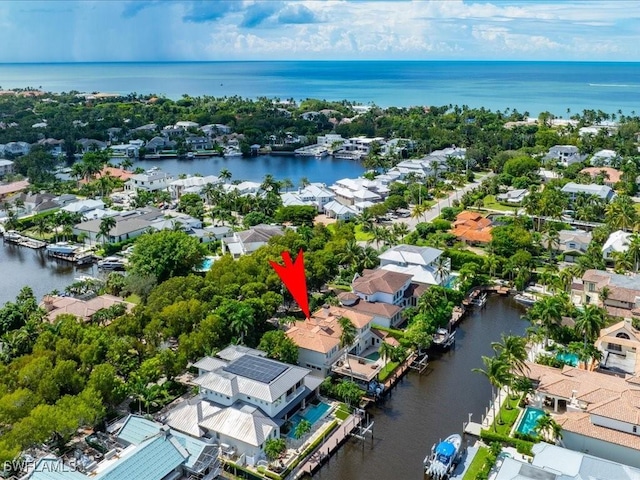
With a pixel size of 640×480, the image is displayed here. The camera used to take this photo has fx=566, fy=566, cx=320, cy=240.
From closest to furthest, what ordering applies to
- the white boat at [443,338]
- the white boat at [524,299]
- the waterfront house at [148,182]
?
the white boat at [443,338] < the white boat at [524,299] < the waterfront house at [148,182]

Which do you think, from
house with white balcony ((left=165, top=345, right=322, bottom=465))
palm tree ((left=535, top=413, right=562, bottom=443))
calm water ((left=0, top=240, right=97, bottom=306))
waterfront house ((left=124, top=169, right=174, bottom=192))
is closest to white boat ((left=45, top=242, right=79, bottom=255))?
calm water ((left=0, top=240, right=97, bottom=306))

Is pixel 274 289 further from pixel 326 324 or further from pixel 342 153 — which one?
pixel 342 153

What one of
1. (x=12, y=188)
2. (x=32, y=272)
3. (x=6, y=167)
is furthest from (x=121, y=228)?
(x=6, y=167)

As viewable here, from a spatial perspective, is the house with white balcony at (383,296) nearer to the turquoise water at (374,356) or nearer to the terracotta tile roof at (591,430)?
the turquoise water at (374,356)

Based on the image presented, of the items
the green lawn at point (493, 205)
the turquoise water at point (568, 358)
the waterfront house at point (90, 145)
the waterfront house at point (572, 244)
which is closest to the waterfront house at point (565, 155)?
the green lawn at point (493, 205)

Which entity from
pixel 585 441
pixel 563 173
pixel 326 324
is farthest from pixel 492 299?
pixel 563 173

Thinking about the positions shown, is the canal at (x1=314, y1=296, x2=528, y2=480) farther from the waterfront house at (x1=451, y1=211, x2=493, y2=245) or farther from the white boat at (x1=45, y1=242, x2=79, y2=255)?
the white boat at (x1=45, y1=242, x2=79, y2=255)

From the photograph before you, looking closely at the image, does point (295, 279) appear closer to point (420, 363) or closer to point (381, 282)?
point (381, 282)
